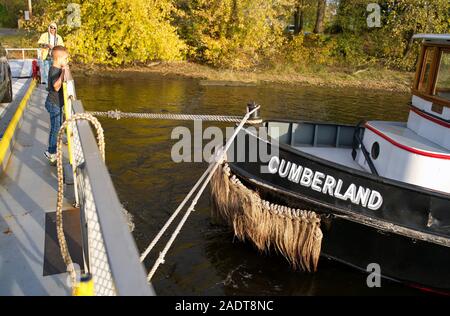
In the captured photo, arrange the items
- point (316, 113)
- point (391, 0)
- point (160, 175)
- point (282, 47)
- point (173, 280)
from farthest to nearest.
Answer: point (282, 47), point (391, 0), point (316, 113), point (160, 175), point (173, 280)

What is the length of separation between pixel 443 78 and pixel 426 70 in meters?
0.32

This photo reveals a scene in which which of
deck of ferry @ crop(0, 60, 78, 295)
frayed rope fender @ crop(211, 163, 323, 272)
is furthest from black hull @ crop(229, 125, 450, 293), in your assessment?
deck of ferry @ crop(0, 60, 78, 295)

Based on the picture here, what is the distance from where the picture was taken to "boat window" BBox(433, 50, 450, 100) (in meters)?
7.37

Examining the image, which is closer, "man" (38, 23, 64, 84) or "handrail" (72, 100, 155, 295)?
"handrail" (72, 100, 155, 295)

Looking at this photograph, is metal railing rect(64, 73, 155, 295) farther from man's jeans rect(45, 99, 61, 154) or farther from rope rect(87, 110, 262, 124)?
man's jeans rect(45, 99, 61, 154)

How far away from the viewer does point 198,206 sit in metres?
8.91

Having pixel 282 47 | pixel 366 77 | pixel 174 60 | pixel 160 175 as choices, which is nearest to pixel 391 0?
pixel 366 77

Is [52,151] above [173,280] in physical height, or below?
above

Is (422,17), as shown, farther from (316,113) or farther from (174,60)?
(174,60)

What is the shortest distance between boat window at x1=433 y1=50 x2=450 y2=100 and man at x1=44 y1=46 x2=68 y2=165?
19.3 feet

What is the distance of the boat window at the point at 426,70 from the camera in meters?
7.55

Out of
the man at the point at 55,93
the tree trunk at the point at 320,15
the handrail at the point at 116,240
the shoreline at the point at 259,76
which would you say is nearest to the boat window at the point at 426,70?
the man at the point at 55,93

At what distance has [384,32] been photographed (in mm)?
31578
